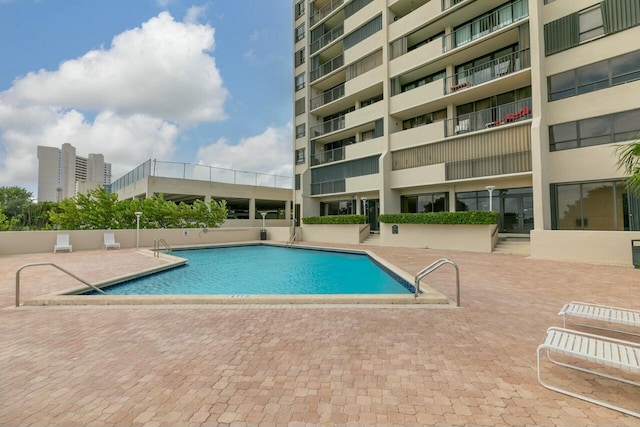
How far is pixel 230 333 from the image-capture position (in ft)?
14.8

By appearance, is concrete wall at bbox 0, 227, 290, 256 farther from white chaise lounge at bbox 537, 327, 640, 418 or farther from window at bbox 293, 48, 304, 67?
white chaise lounge at bbox 537, 327, 640, 418

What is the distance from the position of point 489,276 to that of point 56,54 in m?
24.2

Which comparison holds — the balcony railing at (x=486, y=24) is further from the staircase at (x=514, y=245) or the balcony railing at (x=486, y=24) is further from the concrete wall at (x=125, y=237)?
the concrete wall at (x=125, y=237)

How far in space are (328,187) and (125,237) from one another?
1506 centimetres

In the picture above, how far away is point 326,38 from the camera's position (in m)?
27.1

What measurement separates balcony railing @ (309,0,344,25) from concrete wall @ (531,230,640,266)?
2449cm

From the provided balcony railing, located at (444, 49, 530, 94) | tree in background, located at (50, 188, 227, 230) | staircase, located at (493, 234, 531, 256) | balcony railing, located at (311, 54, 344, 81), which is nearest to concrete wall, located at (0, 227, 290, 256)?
tree in background, located at (50, 188, 227, 230)

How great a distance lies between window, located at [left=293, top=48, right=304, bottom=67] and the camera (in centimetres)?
2964

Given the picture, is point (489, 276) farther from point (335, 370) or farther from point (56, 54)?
point (56, 54)

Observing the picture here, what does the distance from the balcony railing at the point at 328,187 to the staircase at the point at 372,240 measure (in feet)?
15.2

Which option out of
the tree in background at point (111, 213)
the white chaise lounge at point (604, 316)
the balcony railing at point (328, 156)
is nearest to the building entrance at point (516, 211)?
the balcony railing at point (328, 156)

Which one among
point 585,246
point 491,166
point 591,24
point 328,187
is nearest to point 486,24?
point 591,24

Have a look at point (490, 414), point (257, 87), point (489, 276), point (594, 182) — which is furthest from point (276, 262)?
point (257, 87)

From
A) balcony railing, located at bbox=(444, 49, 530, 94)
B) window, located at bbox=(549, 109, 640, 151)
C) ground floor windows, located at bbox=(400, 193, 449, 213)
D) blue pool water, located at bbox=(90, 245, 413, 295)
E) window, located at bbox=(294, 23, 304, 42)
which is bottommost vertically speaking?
blue pool water, located at bbox=(90, 245, 413, 295)
